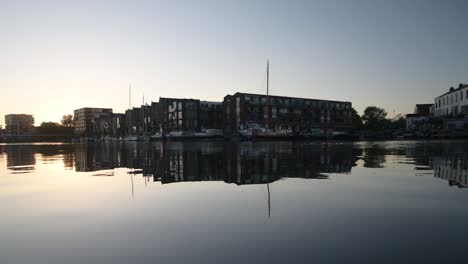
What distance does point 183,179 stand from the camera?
1199 centimetres

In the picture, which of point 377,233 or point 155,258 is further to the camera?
point 377,233

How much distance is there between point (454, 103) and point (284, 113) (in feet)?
162

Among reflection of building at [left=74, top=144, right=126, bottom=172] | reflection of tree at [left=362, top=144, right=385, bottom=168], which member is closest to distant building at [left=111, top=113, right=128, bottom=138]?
reflection of building at [left=74, top=144, right=126, bottom=172]

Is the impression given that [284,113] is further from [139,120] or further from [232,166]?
[232,166]

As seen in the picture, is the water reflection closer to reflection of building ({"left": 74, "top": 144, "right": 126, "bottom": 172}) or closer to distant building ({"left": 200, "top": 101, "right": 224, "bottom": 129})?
reflection of building ({"left": 74, "top": 144, "right": 126, "bottom": 172})

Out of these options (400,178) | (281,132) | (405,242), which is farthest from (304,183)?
(281,132)

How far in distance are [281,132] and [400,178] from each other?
209 feet

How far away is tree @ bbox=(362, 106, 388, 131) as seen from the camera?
5492 inches

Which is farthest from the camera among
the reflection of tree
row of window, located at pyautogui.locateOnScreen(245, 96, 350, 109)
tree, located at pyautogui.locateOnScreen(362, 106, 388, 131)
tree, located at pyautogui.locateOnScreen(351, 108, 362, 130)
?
tree, located at pyautogui.locateOnScreen(351, 108, 362, 130)

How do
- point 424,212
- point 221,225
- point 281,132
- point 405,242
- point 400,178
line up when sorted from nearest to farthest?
point 405,242
point 221,225
point 424,212
point 400,178
point 281,132

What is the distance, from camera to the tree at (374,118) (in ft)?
458

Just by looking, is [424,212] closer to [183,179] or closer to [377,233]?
[377,233]

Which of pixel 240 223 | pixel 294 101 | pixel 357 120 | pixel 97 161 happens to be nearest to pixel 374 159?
pixel 240 223

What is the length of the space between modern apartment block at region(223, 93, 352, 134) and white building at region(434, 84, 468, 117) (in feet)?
119
